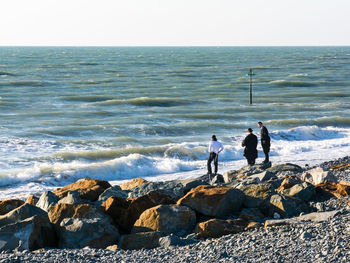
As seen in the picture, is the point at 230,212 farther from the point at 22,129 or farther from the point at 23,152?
the point at 22,129

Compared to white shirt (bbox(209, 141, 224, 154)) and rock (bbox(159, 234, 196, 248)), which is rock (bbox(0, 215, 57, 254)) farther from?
white shirt (bbox(209, 141, 224, 154))

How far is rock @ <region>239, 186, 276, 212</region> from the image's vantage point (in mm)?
10320

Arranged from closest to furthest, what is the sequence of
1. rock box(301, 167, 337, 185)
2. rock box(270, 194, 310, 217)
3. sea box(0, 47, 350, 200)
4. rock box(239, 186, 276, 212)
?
rock box(270, 194, 310, 217), rock box(239, 186, 276, 212), rock box(301, 167, 337, 185), sea box(0, 47, 350, 200)

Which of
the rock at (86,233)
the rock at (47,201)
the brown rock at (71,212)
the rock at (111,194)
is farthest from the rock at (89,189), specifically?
the rock at (86,233)

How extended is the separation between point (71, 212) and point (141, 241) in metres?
1.64

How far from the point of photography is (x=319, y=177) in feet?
41.9

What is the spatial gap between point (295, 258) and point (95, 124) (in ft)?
77.1

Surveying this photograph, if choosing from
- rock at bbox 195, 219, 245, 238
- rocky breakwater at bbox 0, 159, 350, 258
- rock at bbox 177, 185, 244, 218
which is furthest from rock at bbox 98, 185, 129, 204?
rock at bbox 195, 219, 245, 238

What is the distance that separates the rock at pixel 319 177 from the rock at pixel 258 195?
2445 mm

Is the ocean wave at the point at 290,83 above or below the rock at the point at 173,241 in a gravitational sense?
below

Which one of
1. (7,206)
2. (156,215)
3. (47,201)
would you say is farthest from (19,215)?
(156,215)

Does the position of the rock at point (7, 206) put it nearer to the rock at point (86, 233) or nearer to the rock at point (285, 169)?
the rock at point (86, 233)

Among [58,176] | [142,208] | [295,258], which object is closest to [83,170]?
[58,176]

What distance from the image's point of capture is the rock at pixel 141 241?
8.53m
